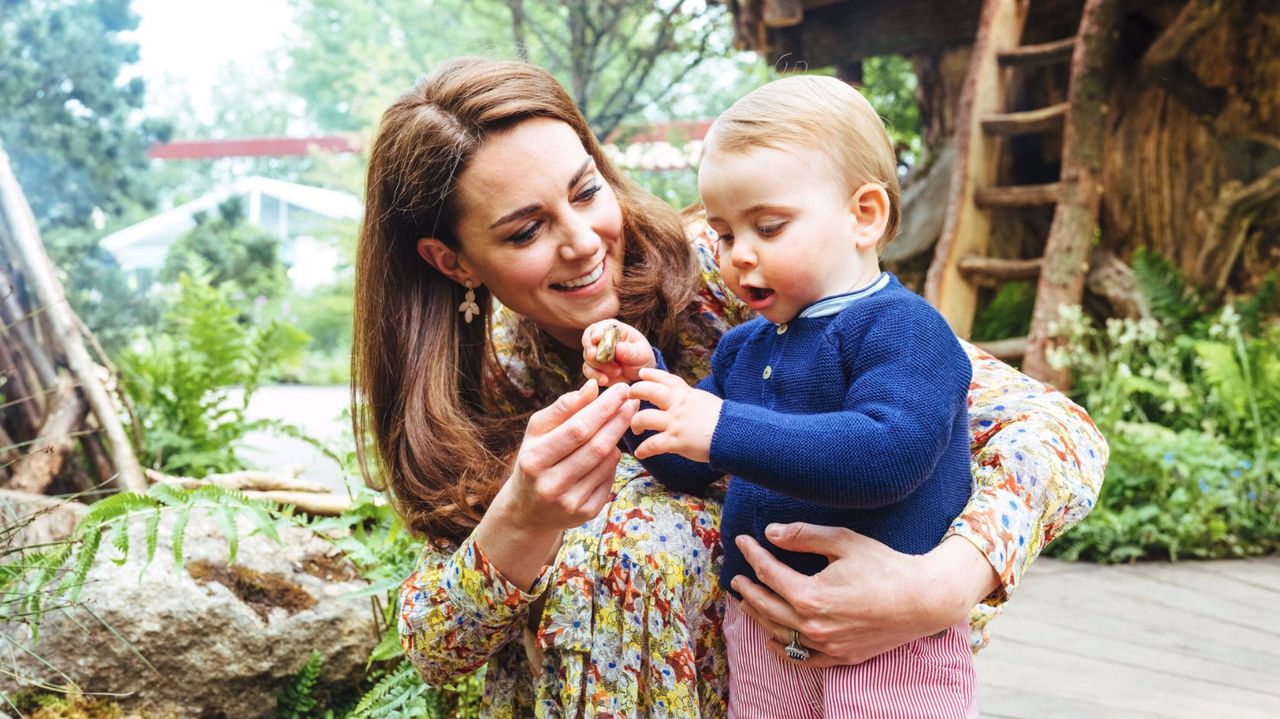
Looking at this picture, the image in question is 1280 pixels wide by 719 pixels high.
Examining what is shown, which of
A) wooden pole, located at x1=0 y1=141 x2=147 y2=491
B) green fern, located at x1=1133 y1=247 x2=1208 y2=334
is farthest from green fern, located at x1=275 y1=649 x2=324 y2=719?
green fern, located at x1=1133 y1=247 x2=1208 y2=334

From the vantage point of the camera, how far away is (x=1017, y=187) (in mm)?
5090

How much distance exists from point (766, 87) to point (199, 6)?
29.1 meters

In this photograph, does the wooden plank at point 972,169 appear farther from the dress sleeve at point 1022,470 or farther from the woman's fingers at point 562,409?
the woman's fingers at point 562,409

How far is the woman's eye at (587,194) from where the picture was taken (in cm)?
184

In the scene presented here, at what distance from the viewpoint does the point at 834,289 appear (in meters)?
1.48

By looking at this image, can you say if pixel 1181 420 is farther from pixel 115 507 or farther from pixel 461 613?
pixel 115 507

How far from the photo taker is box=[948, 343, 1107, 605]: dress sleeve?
1500mm

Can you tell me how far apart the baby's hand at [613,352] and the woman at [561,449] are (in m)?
0.09

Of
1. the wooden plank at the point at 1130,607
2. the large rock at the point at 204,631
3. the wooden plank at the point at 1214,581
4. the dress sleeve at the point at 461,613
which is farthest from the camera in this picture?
the wooden plank at the point at 1214,581

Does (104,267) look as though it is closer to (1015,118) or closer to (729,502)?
(1015,118)

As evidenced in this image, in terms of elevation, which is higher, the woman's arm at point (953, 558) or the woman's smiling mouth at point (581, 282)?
the woman's smiling mouth at point (581, 282)

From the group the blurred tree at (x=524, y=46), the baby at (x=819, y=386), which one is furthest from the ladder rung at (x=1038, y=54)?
the baby at (x=819, y=386)

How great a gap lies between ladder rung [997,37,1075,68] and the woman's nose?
3.88m

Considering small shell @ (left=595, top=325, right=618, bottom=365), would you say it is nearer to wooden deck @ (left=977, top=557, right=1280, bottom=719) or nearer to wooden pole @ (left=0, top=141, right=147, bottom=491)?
wooden deck @ (left=977, top=557, right=1280, bottom=719)
